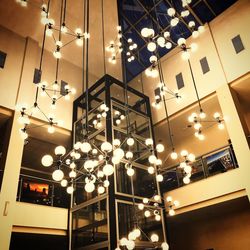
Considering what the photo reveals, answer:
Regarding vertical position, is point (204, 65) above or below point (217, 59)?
above

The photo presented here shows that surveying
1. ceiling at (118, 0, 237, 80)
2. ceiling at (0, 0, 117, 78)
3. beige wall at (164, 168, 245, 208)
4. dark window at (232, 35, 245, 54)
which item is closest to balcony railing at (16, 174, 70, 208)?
beige wall at (164, 168, 245, 208)

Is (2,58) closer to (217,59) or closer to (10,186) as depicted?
(10,186)

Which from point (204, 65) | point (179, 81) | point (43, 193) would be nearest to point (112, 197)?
point (43, 193)

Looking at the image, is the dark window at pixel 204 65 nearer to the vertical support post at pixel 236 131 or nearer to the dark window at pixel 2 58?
the vertical support post at pixel 236 131

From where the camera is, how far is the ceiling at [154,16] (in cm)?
900

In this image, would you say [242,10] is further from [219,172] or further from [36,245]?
[36,245]

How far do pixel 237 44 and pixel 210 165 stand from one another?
12.5 ft

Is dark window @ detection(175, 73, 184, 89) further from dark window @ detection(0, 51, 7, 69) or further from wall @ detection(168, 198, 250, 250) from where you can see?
dark window @ detection(0, 51, 7, 69)

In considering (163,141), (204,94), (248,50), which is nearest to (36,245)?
A: (163,141)

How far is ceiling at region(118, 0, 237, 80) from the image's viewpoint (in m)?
9.00

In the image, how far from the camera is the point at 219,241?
8.81 m

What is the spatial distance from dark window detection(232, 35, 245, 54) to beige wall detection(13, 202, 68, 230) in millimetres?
7147

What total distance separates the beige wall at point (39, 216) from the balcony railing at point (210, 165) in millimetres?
3259

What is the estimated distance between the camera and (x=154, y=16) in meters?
9.91
